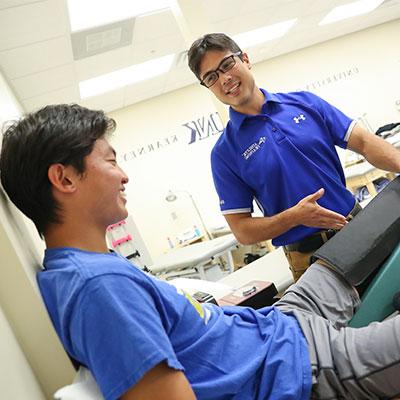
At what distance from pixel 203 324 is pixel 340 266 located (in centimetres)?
59

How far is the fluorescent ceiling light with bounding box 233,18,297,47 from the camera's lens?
516 cm

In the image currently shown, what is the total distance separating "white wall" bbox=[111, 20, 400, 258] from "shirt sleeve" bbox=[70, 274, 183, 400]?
5.27m

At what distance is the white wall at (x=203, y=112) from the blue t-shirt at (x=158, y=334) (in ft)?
16.4

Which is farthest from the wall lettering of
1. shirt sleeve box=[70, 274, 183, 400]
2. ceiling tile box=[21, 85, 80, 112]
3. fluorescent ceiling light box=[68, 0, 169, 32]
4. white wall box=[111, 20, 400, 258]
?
shirt sleeve box=[70, 274, 183, 400]

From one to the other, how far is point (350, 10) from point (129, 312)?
6.74m

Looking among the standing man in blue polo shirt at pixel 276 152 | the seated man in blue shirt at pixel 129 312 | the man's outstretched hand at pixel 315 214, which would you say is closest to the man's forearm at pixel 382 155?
the standing man in blue polo shirt at pixel 276 152

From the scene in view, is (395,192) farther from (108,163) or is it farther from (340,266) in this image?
(108,163)

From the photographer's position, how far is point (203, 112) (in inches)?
254

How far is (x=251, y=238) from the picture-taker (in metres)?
1.59

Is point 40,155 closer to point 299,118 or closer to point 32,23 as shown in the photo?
point 299,118

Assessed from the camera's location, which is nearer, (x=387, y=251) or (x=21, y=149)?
(x=21, y=149)

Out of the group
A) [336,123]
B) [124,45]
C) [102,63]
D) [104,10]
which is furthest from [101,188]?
[102,63]

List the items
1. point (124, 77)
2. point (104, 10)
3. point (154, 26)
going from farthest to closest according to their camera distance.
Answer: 1. point (124, 77)
2. point (154, 26)
3. point (104, 10)

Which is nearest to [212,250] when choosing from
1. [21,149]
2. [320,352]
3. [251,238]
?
[251,238]
